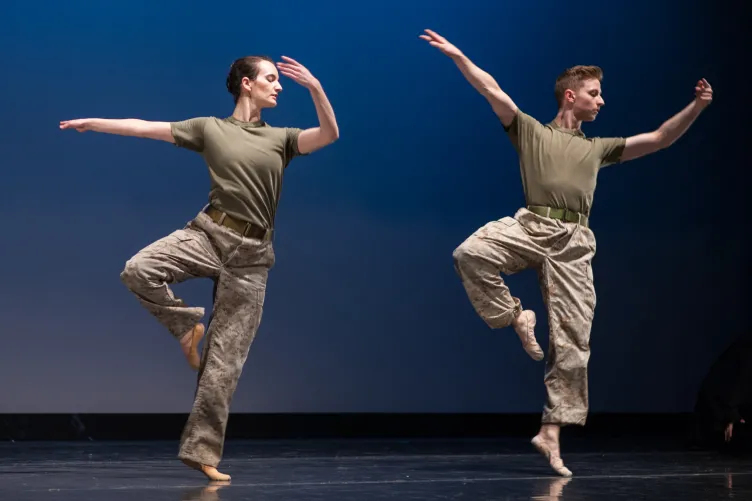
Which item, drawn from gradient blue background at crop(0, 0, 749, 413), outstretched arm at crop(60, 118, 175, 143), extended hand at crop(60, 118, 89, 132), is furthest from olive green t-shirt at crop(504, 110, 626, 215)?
gradient blue background at crop(0, 0, 749, 413)

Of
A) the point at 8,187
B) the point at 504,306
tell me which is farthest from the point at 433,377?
the point at 8,187

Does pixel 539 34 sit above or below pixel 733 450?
above

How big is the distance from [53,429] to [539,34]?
10.9ft

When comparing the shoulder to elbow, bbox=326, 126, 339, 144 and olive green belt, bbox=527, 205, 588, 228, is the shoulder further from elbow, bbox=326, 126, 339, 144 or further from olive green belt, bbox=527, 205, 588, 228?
elbow, bbox=326, 126, 339, 144

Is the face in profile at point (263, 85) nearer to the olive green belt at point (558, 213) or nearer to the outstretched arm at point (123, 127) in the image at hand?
the outstretched arm at point (123, 127)

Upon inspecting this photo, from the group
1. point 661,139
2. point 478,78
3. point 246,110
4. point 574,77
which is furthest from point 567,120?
point 246,110

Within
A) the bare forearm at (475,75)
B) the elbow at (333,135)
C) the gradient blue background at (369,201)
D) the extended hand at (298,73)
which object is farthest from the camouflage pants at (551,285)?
the gradient blue background at (369,201)

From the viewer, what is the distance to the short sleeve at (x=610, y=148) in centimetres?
434

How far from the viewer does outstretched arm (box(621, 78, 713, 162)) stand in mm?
4332

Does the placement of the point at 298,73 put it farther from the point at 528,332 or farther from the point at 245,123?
the point at 528,332

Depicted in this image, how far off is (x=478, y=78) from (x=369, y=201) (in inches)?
73.8

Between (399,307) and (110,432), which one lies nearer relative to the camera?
(110,432)

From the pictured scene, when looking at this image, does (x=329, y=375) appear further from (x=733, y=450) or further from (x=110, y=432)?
(x=733, y=450)

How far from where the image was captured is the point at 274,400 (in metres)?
5.81
